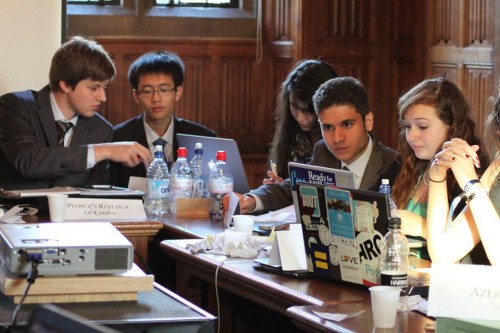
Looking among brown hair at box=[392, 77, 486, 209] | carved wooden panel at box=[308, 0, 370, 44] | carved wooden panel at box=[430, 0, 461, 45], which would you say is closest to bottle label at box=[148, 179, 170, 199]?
brown hair at box=[392, 77, 486, 209]

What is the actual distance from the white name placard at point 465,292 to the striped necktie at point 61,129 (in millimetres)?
2575

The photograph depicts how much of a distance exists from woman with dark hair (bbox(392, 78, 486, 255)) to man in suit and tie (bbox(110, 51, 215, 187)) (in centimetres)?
165

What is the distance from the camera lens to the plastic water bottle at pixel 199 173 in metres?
4.20

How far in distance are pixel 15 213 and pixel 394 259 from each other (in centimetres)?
180

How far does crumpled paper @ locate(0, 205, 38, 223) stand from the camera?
3714 millimetres

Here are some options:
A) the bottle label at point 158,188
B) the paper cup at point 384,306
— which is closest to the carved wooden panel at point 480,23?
the bottle label at point 158,188

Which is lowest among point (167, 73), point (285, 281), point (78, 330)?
point (285, 281)

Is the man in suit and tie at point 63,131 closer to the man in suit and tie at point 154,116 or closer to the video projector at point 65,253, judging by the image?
the man in suit and tie at point 154,116

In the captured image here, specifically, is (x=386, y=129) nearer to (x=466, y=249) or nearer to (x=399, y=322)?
(x=466, y=249)

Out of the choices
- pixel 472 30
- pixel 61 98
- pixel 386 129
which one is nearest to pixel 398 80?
pixel 386 129

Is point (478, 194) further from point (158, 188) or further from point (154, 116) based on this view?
point (154, 116)

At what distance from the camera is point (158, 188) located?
4133 millimetres

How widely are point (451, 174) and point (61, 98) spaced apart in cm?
194

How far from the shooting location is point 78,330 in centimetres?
141
